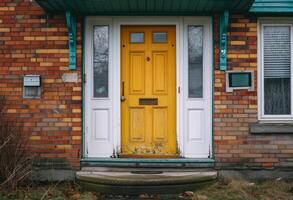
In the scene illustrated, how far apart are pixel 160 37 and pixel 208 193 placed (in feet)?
9.61

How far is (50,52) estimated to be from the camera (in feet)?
26.7

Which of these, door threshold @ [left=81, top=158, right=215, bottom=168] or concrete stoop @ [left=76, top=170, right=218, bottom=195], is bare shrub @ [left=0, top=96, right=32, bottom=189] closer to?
concrete stoop @ [left=76, top=170, right=218, bottom=195]

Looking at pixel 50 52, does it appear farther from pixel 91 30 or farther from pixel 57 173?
pixel 57 173

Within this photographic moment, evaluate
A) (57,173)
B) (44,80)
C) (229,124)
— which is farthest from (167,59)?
(57,173)

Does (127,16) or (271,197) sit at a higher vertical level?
(127,16)

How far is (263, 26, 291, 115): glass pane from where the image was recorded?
8312 millimetres

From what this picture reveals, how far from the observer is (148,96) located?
8438mm

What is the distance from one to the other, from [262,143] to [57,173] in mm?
3547

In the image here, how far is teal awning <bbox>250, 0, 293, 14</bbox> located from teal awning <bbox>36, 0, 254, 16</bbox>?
21 cm

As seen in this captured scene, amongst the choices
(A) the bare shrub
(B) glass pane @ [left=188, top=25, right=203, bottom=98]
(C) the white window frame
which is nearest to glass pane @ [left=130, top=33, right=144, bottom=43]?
(B) glass pane @ [left=188, top=25, right=203, bottom=98]

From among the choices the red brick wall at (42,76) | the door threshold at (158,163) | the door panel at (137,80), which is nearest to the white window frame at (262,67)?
the door threshold at (158,163)

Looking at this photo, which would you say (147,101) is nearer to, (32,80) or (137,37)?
(137,37)

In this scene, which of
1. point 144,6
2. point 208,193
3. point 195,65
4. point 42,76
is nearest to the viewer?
point 208,193

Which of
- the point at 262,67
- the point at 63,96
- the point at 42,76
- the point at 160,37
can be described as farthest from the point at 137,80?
the point at 262,67
